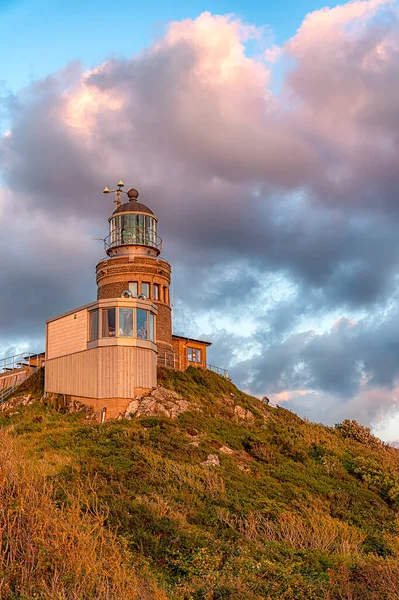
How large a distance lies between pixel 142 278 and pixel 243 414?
1110cm

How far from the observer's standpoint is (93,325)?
36906mm

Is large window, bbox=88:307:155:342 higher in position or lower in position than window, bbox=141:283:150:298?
lower

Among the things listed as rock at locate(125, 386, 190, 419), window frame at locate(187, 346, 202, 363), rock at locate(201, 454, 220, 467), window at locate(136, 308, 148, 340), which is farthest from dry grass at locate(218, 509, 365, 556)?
window frame at locate(187, 346, 202, 363)

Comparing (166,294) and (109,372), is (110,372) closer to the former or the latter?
(109,372)

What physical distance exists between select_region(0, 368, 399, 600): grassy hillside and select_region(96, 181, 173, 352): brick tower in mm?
6232

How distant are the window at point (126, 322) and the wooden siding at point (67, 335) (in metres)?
2.21

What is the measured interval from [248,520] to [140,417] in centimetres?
1233

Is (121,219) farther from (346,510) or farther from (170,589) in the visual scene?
(170,589)

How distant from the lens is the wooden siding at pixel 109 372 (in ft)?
116

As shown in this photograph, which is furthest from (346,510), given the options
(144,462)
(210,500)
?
(144,462)

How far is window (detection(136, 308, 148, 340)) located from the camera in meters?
36.6

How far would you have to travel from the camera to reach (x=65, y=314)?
128ft

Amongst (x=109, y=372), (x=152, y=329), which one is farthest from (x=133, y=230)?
(x=109, y=372)

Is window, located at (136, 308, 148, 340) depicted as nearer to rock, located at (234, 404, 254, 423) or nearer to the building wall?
the building wall
